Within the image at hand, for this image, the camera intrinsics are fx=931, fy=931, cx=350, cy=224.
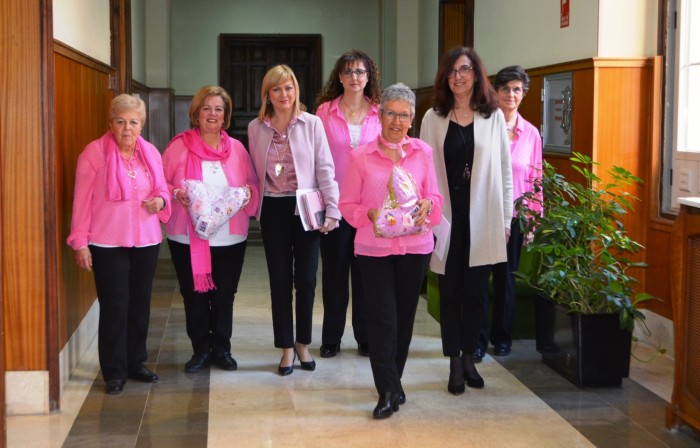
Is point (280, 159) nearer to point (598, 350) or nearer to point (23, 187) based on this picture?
point (23, 187)

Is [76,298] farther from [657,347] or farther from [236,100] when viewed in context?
[236,100]

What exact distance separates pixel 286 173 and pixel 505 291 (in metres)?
1.45

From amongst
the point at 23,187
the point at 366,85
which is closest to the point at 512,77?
the point at 366,85

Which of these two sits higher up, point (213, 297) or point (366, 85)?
point (366, 85)

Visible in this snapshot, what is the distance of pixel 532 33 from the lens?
6762 mm

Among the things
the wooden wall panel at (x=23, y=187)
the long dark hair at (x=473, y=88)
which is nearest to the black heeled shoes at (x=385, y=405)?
the long dark hair at (x=473, y=88)

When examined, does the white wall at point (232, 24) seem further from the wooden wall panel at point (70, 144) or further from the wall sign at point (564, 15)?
the wooden wall panel at point (70, 144)

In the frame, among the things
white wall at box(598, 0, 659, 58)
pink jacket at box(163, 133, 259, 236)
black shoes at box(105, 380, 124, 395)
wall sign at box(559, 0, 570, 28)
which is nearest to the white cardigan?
pink jacket at box(163, 133, 259, 236)

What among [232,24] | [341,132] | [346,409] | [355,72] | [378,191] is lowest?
[346,409]

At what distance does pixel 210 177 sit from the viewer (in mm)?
4738

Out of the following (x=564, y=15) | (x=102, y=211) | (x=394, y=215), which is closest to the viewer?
(x=394, y=215)

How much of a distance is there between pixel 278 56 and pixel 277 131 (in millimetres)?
8956

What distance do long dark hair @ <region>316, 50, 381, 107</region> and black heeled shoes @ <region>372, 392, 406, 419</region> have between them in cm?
170

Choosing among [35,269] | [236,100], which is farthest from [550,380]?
[236,100]
